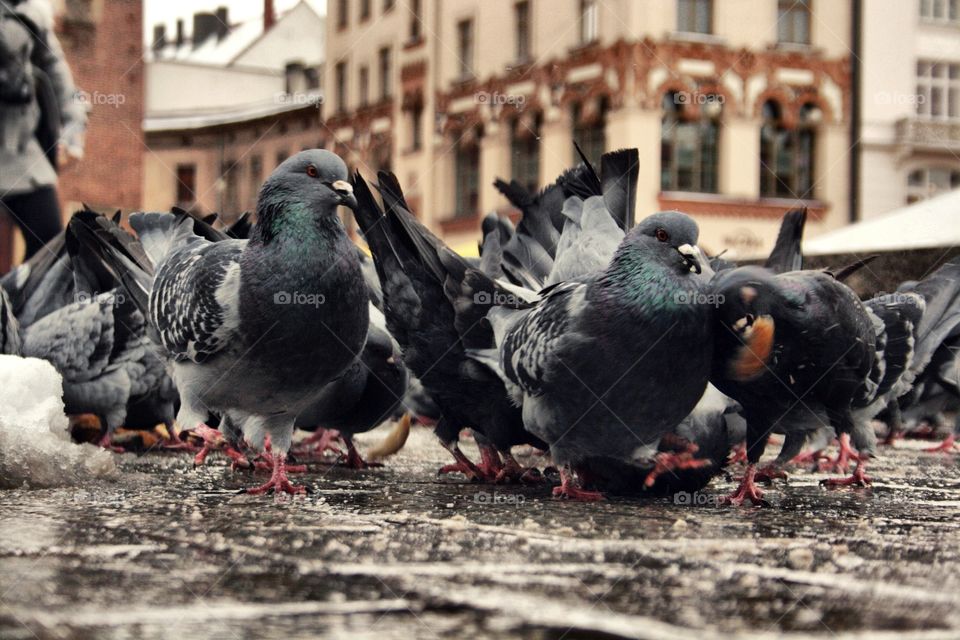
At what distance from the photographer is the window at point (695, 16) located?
25234mm

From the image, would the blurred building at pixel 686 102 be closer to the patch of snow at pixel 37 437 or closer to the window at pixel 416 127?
the window at pixel 416 127

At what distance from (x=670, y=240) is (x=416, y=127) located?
1073 inches

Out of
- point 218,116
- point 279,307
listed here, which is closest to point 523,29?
point 218,116

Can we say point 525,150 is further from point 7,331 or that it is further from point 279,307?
point 279,307

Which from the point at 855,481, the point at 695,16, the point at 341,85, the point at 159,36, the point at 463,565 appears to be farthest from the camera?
the point at 159,36

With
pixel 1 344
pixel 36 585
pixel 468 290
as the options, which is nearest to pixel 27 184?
pixel 1 344

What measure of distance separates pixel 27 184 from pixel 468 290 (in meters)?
5.29

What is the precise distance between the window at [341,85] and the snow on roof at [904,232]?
25057 millimetres

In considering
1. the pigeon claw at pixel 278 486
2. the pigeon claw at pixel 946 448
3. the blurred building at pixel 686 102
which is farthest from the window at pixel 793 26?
the pigeon claw at pixel 278 486

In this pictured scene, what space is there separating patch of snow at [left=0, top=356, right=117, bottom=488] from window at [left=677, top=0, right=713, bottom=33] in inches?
Answer: 863

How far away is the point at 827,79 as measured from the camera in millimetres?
25828

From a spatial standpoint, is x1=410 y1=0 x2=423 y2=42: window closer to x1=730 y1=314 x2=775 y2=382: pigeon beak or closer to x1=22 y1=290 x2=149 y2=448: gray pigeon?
x1=22 y1=290 x2=149 y2=448: gray pigeon

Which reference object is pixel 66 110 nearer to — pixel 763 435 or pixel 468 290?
pixel 468 290

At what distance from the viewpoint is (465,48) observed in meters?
29.4
